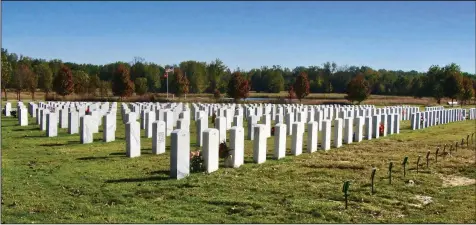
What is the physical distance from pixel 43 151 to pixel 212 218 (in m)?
10.2

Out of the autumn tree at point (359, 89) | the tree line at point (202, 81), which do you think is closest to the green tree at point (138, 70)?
the tree line at point (202, 81)

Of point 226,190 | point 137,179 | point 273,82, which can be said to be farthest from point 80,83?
point 226,190

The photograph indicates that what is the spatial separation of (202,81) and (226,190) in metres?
83.2

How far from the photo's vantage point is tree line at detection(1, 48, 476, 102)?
61.3 meters

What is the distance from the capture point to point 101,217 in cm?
823

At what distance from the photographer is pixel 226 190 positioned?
10445mm

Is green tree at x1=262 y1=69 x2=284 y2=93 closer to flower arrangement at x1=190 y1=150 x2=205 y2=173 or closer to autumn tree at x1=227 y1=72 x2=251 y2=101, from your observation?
autumn tree at x1=227 y1=72 x2=251 y2=101

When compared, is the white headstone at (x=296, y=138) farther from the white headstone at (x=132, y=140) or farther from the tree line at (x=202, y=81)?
the tree line at (x=202, y=81)

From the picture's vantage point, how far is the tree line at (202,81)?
61.3 meters

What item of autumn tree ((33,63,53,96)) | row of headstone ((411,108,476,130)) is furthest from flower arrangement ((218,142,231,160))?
autumn tree ((33,63,53,96))

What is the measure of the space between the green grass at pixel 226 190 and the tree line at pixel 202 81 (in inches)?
1817

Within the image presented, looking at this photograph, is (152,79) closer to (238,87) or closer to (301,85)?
(238,87)

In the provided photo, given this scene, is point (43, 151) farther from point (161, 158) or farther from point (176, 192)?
point (176, 192)

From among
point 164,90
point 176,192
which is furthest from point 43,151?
point 164,90
